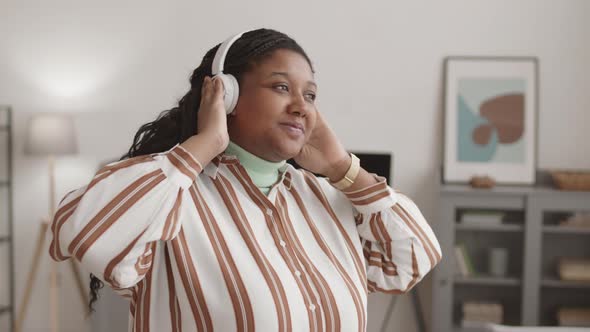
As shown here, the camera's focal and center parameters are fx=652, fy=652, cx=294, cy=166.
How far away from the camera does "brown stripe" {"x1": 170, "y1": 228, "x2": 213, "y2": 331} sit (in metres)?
1.03

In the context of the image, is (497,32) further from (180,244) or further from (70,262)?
(180,244)

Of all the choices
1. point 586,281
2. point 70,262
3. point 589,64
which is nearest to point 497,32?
point 589,64

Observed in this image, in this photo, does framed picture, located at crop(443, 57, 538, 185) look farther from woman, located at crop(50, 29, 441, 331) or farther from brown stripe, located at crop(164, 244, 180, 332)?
brown stripe, located at crop(164, 244, 180, 332)

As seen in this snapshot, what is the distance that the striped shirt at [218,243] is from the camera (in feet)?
3.21

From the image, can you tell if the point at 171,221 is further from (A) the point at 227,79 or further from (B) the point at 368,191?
(B) the point at 368,191

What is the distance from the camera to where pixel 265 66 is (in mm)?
1155

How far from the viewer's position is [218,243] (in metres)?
1.06

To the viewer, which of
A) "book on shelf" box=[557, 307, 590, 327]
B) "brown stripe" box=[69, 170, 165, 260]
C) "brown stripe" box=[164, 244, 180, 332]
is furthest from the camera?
"book on shelf" box=[557, 307, 590, 327]

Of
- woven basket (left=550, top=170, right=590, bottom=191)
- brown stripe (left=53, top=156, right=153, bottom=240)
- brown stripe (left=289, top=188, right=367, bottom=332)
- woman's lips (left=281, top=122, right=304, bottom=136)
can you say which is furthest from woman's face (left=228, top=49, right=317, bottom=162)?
woven basket (left=550, top=170, right=590, bottom=191)

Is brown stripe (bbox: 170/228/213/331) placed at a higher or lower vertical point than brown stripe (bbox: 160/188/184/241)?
lower

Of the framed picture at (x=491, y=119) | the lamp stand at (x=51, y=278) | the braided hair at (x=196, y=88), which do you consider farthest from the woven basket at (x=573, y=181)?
the lamp stand at (x=51, y=278)

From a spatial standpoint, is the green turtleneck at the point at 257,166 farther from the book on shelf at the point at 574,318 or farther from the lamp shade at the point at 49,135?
the book on shelf at the point at 574,318

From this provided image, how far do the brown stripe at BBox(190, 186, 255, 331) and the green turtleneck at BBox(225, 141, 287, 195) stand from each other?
0.15 metres

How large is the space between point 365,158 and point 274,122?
2521 mm
